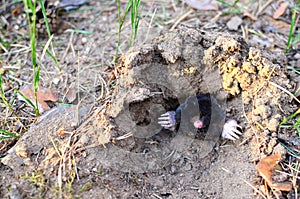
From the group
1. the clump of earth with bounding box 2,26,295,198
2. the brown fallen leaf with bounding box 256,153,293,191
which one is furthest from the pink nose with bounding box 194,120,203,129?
the brown fallen leaf with bounding box 256,153,293,191

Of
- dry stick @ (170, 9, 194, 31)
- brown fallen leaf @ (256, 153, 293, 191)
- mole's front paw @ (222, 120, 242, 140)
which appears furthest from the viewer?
dry stick @ (170, 9, 194, 31)

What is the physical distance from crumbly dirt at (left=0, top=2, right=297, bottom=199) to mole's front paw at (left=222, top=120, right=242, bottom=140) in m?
0.04

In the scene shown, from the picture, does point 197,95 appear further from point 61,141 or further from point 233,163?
point 61,141

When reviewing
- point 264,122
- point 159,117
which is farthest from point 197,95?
point 264,122

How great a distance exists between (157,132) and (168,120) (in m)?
0.10

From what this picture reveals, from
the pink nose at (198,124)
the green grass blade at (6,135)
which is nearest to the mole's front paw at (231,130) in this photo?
the pink nose at (198,124)

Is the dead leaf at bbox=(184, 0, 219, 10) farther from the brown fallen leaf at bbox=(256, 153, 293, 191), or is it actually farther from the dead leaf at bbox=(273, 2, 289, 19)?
the brown fallen leaf at bbox=(256, 153, 293, 191)

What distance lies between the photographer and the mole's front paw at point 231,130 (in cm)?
222

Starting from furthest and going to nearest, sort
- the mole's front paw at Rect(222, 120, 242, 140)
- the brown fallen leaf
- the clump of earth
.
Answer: the mole's front paw at Rect(222, 120, 242, 140), the clump of earth, the brown fallen leaf

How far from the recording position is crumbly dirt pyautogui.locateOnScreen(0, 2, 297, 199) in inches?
79.9

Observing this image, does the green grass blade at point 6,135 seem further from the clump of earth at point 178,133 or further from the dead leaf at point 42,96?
the dead leaf at point 42,96

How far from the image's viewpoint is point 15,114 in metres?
2.33

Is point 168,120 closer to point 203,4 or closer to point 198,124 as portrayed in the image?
point 198,124

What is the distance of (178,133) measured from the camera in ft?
7.82
